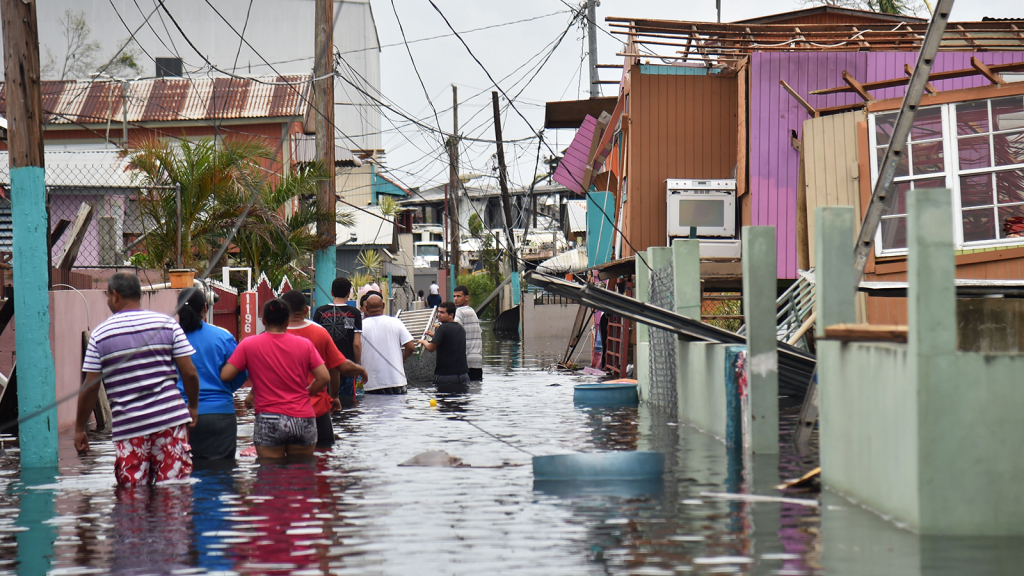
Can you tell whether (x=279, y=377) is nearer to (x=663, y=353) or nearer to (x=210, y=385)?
(x=210, y=385)

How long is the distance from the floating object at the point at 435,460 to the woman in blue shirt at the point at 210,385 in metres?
1.62

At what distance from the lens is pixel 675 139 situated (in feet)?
67.5

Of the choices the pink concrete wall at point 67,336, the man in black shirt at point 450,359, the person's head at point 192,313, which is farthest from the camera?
the man in black shirt at point 450,359

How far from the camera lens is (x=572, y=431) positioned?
1213cm

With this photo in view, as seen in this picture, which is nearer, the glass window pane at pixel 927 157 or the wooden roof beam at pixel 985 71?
the wooden roof beam at pixel 985 71

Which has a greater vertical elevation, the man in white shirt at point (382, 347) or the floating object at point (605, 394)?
the man in white shirt at point (382, 347)

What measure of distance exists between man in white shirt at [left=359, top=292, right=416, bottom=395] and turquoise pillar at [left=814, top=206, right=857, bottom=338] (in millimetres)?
8126

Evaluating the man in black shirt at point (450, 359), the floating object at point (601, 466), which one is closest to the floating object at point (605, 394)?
the man in black shirt at point (450, 359)

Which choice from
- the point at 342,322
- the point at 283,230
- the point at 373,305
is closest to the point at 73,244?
the point at 342,322

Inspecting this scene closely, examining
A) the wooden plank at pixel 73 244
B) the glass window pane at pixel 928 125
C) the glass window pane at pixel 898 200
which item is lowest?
the wooden plank at pixel 73 244

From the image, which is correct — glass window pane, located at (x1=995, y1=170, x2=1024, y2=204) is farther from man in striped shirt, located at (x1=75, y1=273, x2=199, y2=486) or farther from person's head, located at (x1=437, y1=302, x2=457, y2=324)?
man in striped shirt, located at (x1=75, y1=273, x2=199, y2=486)

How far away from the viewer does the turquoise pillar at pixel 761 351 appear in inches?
389

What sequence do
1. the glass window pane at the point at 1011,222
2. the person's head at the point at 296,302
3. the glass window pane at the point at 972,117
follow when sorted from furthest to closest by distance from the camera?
the glass window pane at the point at 972,117
the glass window pane at the point at 1011,222
the person's head at the point at 296,302

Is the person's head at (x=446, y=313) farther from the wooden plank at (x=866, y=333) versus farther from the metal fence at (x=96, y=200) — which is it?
the wooden plank at (x=866, y=333)
